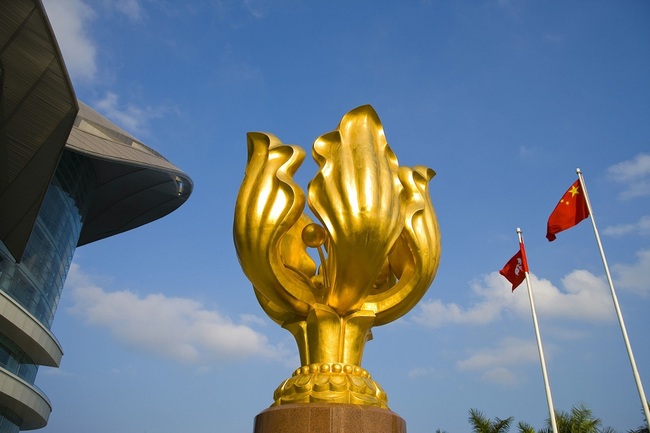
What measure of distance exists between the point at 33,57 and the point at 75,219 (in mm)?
11541

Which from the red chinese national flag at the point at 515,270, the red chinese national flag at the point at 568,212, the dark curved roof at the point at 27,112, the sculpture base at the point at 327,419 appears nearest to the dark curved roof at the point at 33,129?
the dark curved roof at the point at 27,112

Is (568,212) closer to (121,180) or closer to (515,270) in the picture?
(515,270)

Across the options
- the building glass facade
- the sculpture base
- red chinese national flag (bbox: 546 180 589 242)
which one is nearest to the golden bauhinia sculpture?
the sculpture base

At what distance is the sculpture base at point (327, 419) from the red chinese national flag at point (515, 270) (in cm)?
882

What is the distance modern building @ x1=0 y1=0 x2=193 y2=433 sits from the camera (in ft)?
58.3

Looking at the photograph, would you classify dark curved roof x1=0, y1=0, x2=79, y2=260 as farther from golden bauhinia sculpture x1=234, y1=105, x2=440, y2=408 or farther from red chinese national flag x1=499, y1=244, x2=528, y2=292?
red chinese national flag x1=499, y1=244, x2=528, y2=292

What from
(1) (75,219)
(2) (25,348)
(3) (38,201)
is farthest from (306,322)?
(1) (75,219)

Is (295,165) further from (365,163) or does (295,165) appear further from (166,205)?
(166,205)

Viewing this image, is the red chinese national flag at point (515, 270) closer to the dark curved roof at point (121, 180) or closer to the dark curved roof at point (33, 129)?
the dark curved roof at point (33, 129)

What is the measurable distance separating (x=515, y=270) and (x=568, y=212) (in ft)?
7.32

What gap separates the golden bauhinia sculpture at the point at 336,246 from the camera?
531 centimetres

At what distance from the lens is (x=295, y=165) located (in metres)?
6.00

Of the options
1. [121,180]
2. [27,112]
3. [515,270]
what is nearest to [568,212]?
[515,270]

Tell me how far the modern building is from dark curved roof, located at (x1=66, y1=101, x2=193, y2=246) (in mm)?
101
